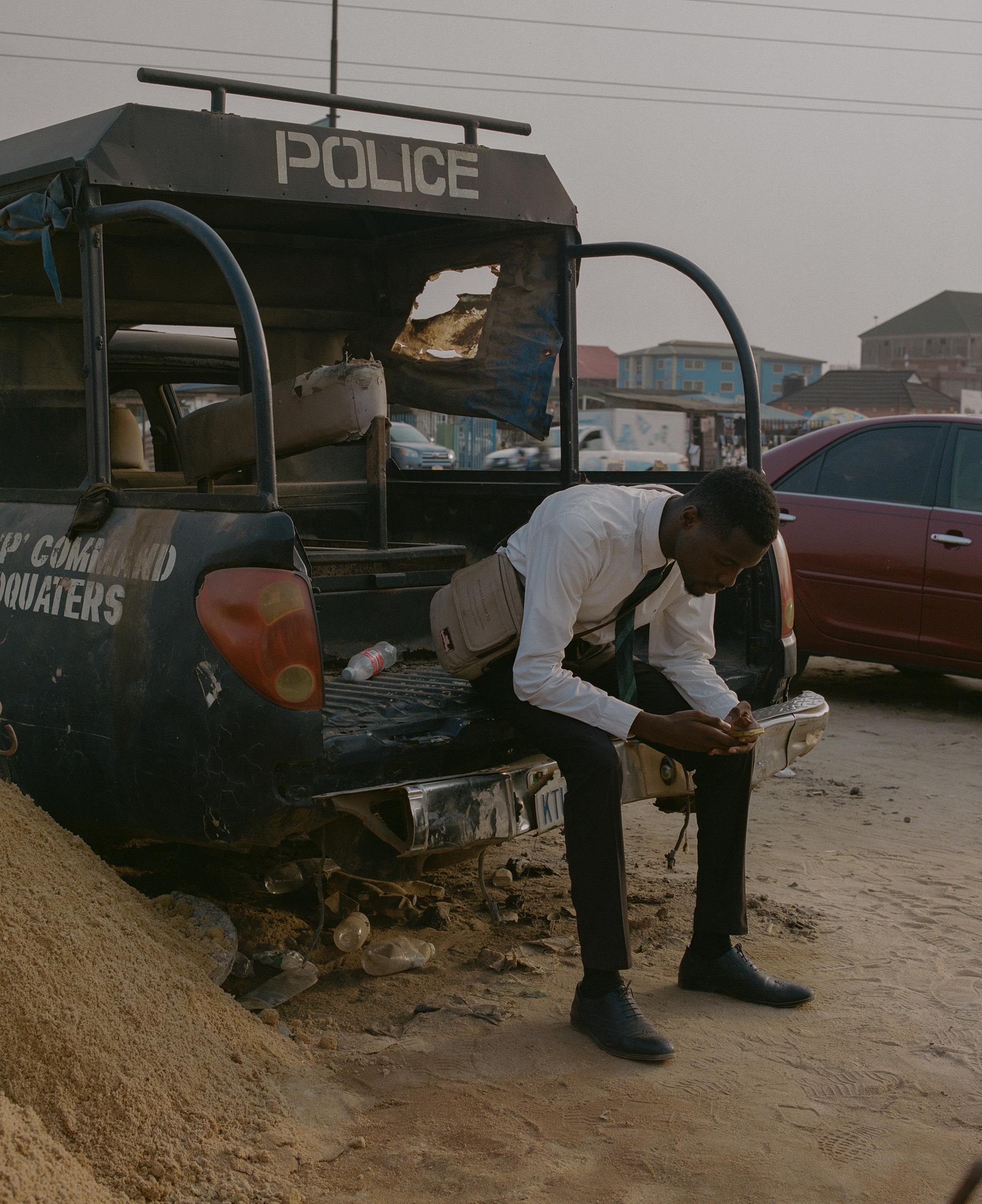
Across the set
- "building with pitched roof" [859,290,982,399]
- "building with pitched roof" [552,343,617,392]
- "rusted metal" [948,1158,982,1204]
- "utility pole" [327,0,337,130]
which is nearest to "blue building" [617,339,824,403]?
"building with pitched roof" [552,343,617,392]

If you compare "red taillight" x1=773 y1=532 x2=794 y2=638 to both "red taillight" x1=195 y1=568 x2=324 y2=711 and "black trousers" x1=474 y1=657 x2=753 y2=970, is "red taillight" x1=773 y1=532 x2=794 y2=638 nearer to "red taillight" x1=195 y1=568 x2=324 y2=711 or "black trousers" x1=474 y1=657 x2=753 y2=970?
"black trousers" x1=474 y1=657 x2=753 y2=970

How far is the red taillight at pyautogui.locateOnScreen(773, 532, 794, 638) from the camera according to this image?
3.90 meters

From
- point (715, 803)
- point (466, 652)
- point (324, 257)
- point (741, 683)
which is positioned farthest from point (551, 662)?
point (324, 257)

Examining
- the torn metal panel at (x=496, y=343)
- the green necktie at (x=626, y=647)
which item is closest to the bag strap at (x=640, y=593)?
the green necktie at (x=626, y=647)

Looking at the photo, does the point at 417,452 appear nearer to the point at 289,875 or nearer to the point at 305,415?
the point at 305,415

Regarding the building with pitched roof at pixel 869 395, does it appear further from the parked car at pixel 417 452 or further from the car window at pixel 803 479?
the car window at pixel 803 479

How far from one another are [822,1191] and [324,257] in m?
4.19

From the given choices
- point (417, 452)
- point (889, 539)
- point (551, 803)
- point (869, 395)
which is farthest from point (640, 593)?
point (869, 395)

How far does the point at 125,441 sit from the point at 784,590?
2815mm

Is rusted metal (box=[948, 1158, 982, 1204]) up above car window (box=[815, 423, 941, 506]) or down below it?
below

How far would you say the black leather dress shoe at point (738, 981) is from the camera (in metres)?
3.19

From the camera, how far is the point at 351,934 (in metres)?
3.43

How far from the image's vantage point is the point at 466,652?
3.18m

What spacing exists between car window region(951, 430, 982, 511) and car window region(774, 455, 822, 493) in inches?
29.7
